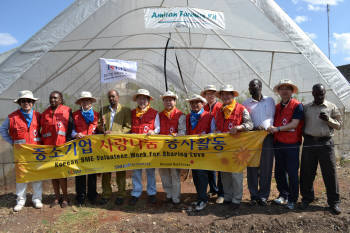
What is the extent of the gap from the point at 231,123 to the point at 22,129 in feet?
11.8

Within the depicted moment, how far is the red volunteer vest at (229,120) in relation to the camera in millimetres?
4359

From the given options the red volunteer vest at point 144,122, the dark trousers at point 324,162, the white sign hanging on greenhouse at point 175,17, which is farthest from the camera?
the white sign hanging on greenhouse at point 175,17

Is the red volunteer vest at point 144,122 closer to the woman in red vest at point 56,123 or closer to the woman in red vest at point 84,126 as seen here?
the woman in red vest at point 84,126

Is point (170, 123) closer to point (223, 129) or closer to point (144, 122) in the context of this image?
point (144, 122)

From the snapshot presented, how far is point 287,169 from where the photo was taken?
171 inches

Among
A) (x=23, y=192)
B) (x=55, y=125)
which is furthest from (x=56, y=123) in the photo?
(x=23, y=192)

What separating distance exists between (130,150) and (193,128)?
3.88 ft

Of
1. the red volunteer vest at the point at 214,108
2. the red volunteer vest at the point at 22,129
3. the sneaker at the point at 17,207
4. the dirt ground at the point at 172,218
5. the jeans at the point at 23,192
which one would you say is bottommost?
the dirt ground at the point at 172,218

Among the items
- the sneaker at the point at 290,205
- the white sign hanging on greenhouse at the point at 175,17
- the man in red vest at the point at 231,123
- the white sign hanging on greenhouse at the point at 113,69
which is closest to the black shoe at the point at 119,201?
the man in red vest at the point at 231,123

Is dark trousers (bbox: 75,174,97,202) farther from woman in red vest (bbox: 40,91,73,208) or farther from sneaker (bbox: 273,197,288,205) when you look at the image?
sneaker (bbox: 273,197,288,205)

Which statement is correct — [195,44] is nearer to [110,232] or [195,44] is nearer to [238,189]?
[238,189]

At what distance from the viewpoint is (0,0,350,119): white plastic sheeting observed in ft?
20.2

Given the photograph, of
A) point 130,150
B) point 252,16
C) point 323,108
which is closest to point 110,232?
point 130,150

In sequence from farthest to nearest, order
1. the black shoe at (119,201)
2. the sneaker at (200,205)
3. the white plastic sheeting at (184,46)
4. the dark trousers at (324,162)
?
1. the white plastic sheeting at (184,46)
2. the black shoe at (119,201)
3. the sneaker at (200,205)
4. the dark trousers at (324,162)
